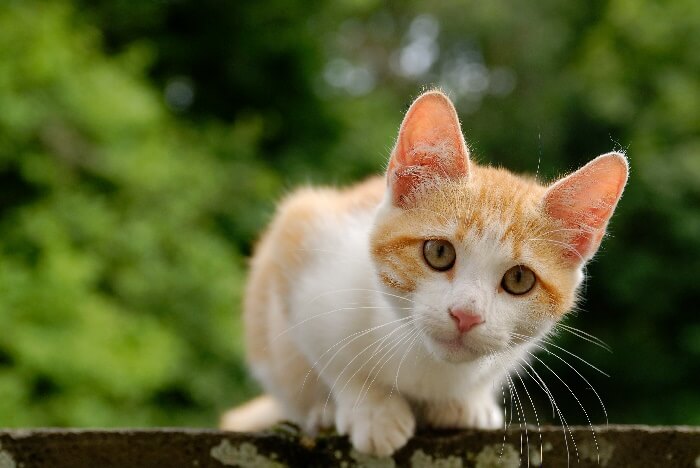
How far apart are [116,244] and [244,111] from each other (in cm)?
142

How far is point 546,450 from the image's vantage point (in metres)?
1.06

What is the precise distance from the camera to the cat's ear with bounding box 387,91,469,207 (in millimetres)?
1045

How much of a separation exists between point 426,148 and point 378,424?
1.33 feet

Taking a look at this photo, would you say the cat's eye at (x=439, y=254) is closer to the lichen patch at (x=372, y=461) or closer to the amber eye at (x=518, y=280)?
the amber eye at (x=518, y=280)

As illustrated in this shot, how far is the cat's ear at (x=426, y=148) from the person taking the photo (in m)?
1.04

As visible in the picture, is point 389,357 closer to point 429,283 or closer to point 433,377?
point 433,377

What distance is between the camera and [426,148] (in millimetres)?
1093

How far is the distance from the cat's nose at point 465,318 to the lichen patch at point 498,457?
21 cm

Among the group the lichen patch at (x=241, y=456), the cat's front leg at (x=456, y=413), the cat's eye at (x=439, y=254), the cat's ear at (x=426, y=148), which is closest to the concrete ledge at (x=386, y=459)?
the lichen patch at (x=241, y=456)

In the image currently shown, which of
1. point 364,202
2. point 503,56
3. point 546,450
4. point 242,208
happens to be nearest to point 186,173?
point 242,208

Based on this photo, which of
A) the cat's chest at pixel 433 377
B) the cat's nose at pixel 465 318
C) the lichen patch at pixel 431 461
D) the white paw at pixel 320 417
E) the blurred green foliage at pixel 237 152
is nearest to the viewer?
the cat's nose at pixel 465 318

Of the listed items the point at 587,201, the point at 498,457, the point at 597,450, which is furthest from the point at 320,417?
the point at 587,201

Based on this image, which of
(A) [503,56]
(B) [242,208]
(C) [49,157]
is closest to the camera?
(C) [49,157]

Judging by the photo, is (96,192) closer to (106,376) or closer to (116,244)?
(116,244)
